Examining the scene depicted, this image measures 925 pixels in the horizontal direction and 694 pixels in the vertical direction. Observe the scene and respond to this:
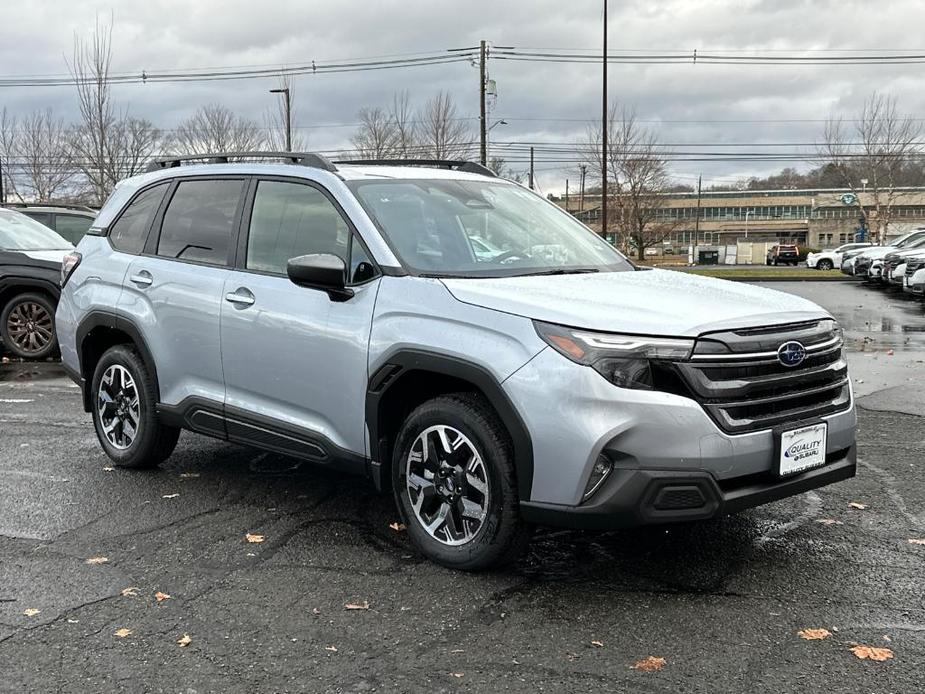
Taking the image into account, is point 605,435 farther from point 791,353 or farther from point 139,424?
point 139,424

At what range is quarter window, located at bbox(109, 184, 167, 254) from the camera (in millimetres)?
5820

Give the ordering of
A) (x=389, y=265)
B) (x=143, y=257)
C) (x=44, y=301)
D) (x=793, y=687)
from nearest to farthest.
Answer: (x=793, y=687), (x=389, y=265), (x=143, y=257), (x=44, y=301)

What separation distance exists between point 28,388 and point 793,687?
26.9 ft

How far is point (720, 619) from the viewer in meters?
3.62

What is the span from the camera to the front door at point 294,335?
441cm

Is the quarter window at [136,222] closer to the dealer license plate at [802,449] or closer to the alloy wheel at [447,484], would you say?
the alloy wheel at [447,484]

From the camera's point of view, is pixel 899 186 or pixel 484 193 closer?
pixel 484 193

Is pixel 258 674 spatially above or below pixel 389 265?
below

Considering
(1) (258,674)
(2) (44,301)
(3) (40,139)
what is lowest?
(1) (258,674)

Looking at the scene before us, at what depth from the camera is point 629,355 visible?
11.7ft

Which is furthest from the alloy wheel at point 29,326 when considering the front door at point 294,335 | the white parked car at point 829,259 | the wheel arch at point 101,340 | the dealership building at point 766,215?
the dealership building at point 766,215

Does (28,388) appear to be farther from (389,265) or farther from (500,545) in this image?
(500,545)

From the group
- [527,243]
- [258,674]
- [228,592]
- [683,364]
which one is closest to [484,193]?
[527,243]

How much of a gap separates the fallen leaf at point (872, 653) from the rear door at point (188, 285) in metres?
3.36
